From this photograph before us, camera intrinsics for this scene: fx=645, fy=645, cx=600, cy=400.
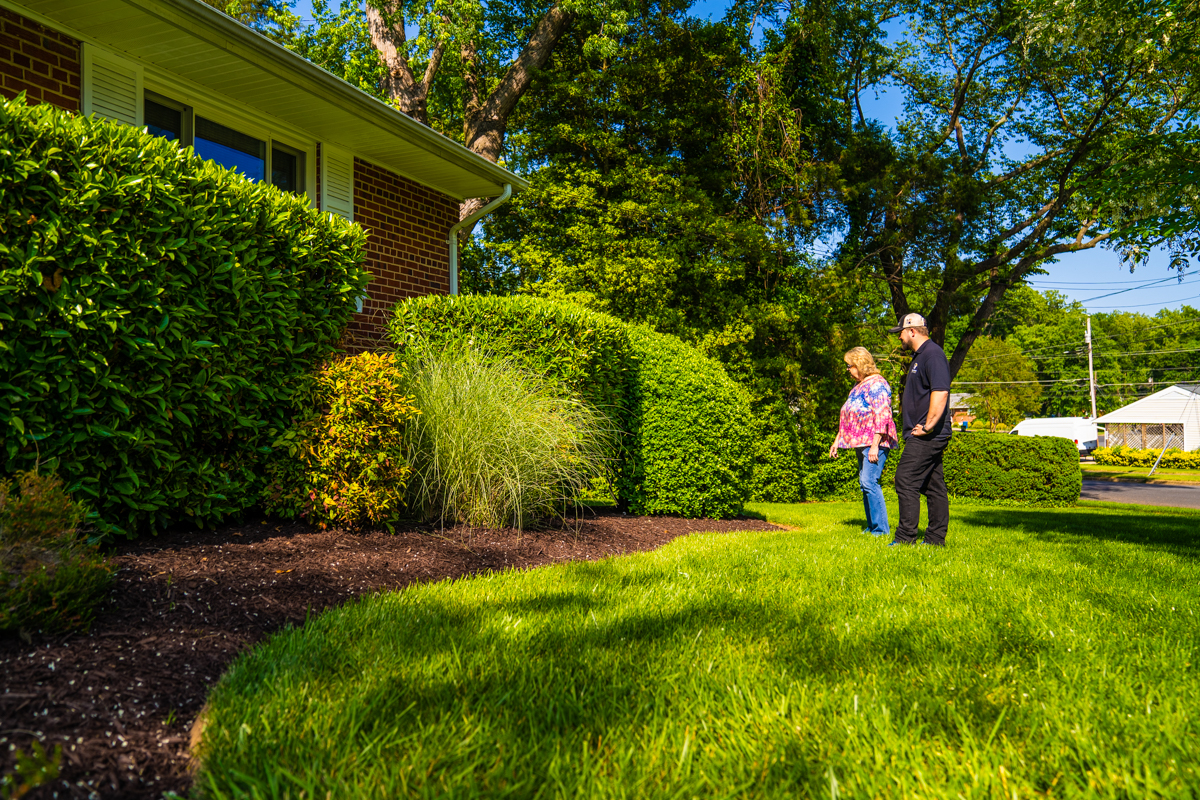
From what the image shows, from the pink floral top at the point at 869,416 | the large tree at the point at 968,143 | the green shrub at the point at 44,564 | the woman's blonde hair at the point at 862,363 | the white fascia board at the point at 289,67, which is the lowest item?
the green shrub at the point at 44,564

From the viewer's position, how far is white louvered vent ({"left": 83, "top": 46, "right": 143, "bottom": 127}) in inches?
205

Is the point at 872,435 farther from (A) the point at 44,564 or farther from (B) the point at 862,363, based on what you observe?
(A) the point at 44,564

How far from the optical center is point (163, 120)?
600cm

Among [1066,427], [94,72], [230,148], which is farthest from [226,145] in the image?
[1066,427]

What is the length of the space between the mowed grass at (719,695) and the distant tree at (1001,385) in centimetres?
5633

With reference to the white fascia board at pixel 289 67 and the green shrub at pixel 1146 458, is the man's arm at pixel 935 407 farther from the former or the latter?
the green shrub at pixel 1146 458

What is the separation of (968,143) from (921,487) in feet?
52.7

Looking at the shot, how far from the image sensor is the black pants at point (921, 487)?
5.37 meters

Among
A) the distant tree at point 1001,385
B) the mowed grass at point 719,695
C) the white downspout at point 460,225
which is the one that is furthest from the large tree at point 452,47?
the distant tree at point 1001,385

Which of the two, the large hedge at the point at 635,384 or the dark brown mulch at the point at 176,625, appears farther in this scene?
the large hedge at the point at 635,384

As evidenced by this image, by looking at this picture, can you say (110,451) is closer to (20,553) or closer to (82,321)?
(82,321)

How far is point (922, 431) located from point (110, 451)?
5644mm

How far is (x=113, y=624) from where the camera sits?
7.75 feet

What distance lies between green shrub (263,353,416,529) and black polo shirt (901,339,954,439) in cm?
408
